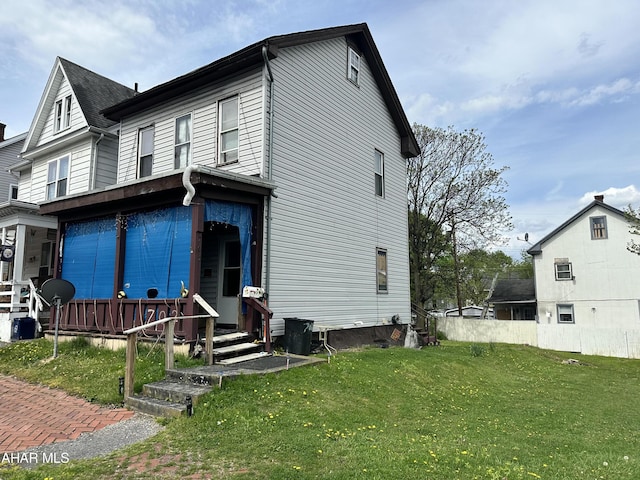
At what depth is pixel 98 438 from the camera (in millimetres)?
5406

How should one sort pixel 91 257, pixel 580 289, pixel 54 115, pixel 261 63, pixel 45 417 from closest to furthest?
pixel 45 417, pixel 261 63, pixel 91 257, pixel 54 115, pixel 580 289

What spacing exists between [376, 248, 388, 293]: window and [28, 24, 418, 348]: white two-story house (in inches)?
3.1

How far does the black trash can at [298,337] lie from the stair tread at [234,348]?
1.15m

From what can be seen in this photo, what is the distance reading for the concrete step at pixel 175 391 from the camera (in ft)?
21.0

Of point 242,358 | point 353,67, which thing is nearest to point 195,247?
point 242,358

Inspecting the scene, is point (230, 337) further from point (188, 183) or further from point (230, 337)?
point (188, 183)

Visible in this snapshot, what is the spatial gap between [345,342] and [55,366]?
711cm

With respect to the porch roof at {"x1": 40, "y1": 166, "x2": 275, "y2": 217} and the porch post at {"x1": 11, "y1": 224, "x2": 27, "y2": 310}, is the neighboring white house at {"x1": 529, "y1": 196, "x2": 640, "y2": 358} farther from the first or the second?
the porch post at {"x1": 11, "y1": 224, "x2": 27, "y2": 310}

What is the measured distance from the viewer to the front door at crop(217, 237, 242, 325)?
1120cm

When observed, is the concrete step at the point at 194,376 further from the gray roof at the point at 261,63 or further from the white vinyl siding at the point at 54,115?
the white vinyl siding at the point at 54,115

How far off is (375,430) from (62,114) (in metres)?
16.9

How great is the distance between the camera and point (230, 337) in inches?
362

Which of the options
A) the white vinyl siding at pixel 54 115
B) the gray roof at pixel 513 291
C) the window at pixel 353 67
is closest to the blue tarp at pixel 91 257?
the white vinyl siding at pixel 54 115

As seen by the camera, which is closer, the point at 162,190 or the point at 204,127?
the point at 162,190
